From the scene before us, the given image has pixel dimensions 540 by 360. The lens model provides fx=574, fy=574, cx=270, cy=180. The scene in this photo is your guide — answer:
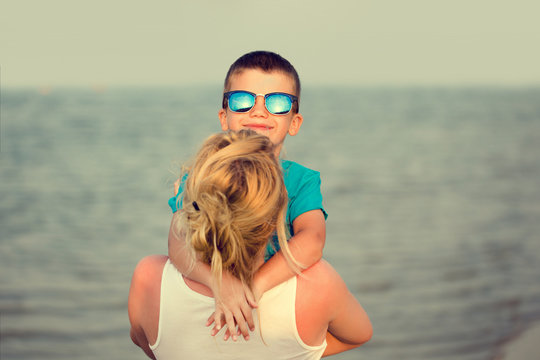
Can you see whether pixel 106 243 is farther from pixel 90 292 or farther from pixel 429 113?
pixel 429 113

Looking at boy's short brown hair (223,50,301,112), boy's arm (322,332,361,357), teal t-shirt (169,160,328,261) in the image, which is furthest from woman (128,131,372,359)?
boy's short brown hair (223,50,301,112)

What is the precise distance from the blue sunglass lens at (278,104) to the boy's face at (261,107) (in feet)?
0.07

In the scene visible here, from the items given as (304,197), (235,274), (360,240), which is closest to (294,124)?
(304,197)

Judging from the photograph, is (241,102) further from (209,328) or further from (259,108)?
(209,328)

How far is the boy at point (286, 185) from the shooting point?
1577 millimetres

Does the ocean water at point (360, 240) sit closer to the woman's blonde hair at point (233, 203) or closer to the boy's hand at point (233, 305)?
the woman's blonde hair at point (233, 203)

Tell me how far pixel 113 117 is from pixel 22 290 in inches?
937

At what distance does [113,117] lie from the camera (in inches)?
1112

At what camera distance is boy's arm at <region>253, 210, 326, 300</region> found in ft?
5.24

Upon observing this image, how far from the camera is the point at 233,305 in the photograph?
1.57 metres

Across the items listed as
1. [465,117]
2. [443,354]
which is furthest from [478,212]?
[465,117]

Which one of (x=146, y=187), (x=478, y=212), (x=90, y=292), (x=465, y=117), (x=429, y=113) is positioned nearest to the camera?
(x=90, y=292)

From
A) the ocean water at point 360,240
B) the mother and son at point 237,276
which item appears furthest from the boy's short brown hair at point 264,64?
the mother and son at point 237,276

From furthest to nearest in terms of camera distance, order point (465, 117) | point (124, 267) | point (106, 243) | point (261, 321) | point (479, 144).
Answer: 1. point (465, 117)
2. point (479, 144)
3. point (106, 243)
4. point (124, 267)
5. point (261, 321)
